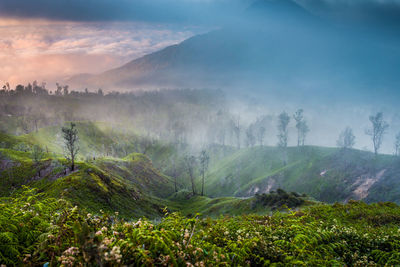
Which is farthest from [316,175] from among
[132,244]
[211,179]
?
[132,244]

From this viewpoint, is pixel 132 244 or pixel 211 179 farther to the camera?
pixel 211 179

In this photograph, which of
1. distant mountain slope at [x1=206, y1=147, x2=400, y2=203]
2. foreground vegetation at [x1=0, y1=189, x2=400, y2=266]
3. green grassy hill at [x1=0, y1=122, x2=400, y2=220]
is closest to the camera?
foreground vegetation at [x1=0, y1=189, x2=400, y2=266]

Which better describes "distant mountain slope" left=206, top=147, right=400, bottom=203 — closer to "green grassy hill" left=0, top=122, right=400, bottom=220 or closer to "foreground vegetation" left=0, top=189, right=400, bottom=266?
"green grassy hill" left=0, top=122, right=400, bottom=220

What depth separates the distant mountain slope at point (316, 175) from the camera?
106 metres

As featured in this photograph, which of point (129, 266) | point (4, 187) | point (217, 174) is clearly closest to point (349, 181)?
point (217, 174)

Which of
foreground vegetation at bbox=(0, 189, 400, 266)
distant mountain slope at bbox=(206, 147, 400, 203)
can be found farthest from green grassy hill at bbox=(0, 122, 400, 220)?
foreground vegetation at bbox=(0, 189, 400, 266)

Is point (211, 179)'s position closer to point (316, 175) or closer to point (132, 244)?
point (316, 175)

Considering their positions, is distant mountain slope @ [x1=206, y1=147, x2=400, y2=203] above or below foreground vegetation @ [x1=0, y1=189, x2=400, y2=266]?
below

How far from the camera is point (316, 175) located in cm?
13025

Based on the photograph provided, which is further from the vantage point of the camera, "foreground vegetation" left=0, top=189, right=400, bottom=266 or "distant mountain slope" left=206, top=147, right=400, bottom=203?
"distant mountain slope" left=206, top=147, right=400, bottom=203

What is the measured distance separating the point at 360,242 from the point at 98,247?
950 centimetres

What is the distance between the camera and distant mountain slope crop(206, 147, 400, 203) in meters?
106

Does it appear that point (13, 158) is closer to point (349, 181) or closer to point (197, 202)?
point (197, 202)

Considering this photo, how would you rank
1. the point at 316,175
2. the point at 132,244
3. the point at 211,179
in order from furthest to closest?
the point at 211,179 → the point at 316,175 → the point at 132,244
